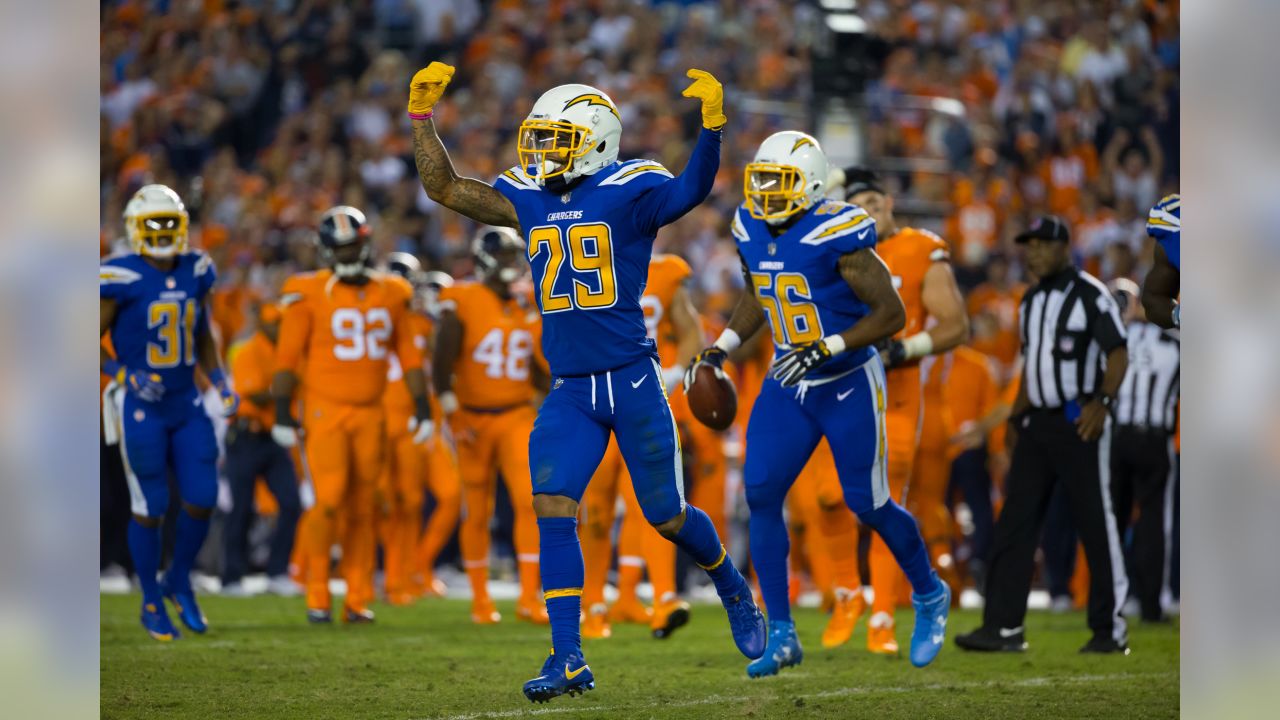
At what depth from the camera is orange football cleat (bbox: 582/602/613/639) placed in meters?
9.14

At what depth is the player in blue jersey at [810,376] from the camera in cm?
706

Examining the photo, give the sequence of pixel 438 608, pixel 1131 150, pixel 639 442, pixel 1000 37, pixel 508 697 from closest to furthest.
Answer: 1. pixel 639 442
2. pixel 508 697
3. pixel 438 608
4. pixel 1131 150
5. pixel 1000 37

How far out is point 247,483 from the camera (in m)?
12.2

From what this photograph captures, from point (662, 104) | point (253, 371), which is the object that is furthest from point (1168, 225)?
point (662, 104)

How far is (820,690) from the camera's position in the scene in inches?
269

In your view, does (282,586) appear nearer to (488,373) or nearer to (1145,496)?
(488,373)

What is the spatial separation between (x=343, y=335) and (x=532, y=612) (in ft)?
6.53

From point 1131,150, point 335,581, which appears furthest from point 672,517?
point 1131,150

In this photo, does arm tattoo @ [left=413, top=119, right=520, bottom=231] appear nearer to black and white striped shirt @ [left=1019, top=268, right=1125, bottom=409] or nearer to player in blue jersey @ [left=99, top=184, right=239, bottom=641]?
player in blue jersey @ [left=99, top=184, right=239, bottom=641]

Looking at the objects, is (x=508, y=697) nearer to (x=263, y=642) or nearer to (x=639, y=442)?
(x=639, y=442)
